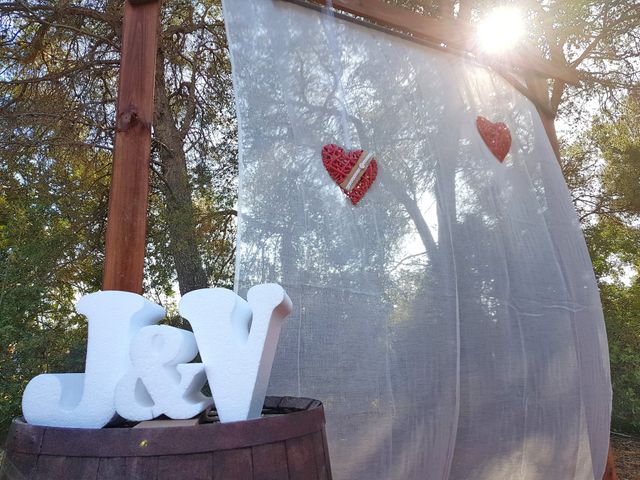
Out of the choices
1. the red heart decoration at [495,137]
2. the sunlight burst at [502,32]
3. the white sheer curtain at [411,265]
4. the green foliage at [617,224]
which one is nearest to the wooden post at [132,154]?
the white sheer curtain at [411,265]

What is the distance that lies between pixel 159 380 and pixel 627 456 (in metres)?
3.95

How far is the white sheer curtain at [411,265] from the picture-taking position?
1804 mm

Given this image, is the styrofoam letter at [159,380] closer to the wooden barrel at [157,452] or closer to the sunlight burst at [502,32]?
the wooden barrel at [157,452]

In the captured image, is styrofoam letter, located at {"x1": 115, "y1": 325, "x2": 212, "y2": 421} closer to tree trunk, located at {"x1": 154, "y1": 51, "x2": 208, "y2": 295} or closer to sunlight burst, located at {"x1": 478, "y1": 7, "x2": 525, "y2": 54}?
sunlight burst, located at {"x1": 478, "y1": 7, "x2": 525, "y2": 54}

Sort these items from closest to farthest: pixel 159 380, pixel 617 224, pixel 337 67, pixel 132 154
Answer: pixel 159 380 < pixel 132 154 < pixel 337 67 < pixel 617 224

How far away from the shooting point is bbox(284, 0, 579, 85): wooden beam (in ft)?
7.49

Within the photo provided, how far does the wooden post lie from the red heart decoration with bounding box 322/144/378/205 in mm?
592

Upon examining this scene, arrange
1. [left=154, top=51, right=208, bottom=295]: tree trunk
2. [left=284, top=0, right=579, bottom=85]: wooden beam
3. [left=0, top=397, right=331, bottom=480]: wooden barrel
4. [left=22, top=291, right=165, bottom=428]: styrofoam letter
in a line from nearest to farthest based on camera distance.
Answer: [left=0, top=397, right=331, bottom=480]: wooden barrel, [left=22, top=291, right=165, bottom=428]: styrofoam letter, [left=284, top=0, right=579, bottom=85]: wooden beam, [left=154, top=51, right=208, bottom=295]: tree trunk

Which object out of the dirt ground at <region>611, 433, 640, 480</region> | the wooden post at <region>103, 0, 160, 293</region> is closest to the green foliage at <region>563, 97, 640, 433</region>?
the dirt ground at <region>611, 433, 640, 480</region>

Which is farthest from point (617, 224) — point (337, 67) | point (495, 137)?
point (337, 67)

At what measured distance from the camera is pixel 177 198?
153 inches

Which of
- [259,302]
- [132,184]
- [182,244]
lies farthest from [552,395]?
[182,244]

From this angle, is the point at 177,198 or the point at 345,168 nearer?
the point at 345,168

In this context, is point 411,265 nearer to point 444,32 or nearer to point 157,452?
point 444,32
